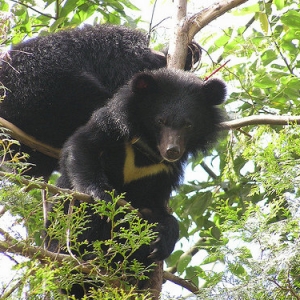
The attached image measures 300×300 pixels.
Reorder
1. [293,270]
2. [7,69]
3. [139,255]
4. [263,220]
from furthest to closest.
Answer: [7,69] < [139,255] < [263,220] < [293,270]

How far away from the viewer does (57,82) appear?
5.82 m

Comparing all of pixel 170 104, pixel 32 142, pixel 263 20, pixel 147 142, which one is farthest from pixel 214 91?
pixel 32 142

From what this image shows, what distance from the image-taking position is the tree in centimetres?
342

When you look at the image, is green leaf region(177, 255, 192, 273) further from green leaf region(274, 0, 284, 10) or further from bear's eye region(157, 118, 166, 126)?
green leaf region(274, 0, 284, 10)

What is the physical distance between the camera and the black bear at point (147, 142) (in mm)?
4980

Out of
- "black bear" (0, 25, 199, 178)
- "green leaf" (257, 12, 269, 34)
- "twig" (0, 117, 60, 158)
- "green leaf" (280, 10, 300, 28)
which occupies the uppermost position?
"green leaf" (257, 12, 269, 34)

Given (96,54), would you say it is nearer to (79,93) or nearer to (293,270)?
(79,93)

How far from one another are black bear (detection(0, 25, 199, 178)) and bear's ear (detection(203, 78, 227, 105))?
76cm

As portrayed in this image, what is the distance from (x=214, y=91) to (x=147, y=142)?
65cm

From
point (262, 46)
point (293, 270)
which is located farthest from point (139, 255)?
point (262, 46)

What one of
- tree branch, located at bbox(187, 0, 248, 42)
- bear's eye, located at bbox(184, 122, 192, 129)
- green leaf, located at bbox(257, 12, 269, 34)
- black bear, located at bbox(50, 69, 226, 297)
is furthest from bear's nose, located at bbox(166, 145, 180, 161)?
green leaf, located at bbox(257, 12, 269, 34)

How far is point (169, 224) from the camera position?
514 centimetres

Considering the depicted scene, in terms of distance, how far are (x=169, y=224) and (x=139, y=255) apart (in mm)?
312

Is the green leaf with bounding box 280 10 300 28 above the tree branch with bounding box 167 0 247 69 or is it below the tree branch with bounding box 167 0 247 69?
above
